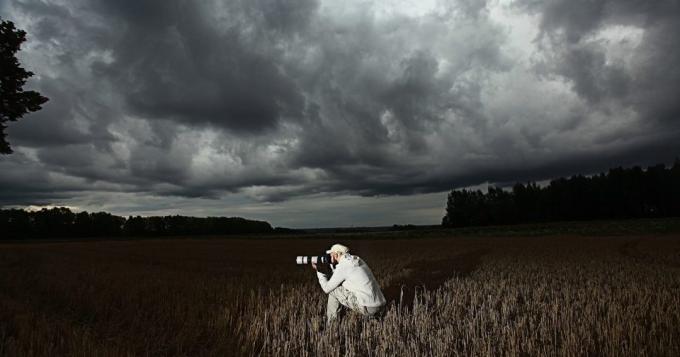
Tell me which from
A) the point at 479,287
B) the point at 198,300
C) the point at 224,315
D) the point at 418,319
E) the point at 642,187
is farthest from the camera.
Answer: the point at 642,187

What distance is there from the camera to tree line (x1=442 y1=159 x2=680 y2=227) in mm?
102625

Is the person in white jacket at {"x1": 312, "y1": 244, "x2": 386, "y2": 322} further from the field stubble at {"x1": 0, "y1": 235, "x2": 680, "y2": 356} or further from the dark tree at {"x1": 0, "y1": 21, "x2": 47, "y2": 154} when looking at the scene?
the dark tree at {"x1": 0, "y1": 21, "x2": 47, "y2": 154}

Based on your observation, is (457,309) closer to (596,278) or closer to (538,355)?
(538,355)

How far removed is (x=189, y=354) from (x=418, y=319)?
411 cm

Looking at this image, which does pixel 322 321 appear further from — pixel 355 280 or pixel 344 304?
pixel 355 280

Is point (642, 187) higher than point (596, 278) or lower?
higher

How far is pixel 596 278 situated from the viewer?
14.0m

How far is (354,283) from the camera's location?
7.88 m

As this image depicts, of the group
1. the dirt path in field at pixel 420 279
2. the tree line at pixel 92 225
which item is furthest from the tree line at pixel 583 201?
the dirt path in field at pixel 420 279

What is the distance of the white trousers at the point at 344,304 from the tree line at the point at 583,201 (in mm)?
110825

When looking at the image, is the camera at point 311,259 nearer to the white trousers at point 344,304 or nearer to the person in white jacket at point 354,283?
the person in white jacket at point 354,283

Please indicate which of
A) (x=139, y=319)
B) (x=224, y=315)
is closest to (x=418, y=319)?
(x=224, y=315)

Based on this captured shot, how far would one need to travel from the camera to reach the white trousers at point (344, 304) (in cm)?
807

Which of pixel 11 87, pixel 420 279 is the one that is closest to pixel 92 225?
pixel 11 87
